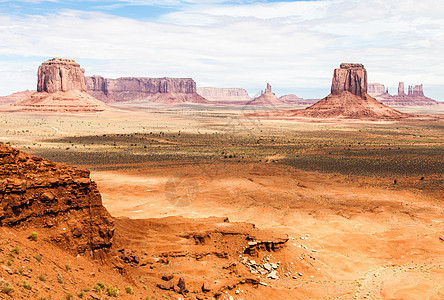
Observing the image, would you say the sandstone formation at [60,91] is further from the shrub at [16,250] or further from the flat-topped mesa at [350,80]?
the shrub at [16,250]

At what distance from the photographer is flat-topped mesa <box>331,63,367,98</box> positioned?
172 meters

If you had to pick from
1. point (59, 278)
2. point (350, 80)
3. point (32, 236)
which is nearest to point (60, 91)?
point (350, 80)

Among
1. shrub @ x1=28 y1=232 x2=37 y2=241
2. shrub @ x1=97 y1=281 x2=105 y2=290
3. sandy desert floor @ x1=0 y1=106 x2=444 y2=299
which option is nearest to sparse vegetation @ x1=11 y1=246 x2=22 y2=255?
shrub @ x1=28 y1=232 x2=37 y2=241

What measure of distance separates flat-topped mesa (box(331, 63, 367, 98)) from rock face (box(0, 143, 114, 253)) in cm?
17258

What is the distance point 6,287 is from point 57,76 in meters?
172

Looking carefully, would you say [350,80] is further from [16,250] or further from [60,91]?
[16,250]

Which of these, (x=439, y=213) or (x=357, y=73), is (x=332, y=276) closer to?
(x=439, y=213)

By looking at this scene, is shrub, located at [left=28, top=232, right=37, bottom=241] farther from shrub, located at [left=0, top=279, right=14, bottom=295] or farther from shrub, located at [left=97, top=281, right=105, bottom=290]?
shrub, located at [left=0, top=279, right=14, bottom=295]

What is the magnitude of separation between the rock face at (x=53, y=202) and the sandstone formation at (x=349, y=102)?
497ft

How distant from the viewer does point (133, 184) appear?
109ft

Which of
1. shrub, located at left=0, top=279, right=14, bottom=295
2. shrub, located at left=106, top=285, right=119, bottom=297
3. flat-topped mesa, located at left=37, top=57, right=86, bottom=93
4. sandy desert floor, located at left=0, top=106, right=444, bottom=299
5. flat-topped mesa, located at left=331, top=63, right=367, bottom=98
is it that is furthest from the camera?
flat-topped mesa, located at left=331, top=63, right=367, bottom=98

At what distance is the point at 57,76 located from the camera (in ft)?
544

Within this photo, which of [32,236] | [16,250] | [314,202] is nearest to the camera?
[16,250]

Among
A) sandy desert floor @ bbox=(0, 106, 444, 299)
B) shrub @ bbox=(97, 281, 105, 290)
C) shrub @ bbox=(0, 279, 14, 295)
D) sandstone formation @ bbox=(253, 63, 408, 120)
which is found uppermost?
sandstone formation @ bbox=(253, 63, 408, 120)
